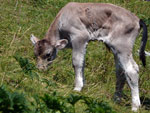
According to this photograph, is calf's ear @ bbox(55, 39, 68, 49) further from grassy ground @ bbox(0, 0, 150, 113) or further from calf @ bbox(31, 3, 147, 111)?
grassy ground @ bbox(0, 0, 150, 113)

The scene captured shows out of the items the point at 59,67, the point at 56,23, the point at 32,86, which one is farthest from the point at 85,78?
the point at 32,86

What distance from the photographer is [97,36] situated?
9.29 metres

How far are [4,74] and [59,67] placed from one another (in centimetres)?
331

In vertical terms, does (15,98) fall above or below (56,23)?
above

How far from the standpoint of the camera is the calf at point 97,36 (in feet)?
29.2

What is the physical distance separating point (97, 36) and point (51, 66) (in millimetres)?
1478

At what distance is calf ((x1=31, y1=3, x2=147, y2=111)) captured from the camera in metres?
8.91

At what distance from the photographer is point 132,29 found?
9055 mm

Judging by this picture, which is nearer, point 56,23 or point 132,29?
point 132,29

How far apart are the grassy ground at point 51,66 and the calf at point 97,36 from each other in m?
0.35

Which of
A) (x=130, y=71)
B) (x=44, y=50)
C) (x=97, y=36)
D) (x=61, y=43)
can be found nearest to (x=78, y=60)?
(x=61, y=43)

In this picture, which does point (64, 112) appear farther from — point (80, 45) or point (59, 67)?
point (59, 67)

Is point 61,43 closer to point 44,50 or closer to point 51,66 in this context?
point 44,50

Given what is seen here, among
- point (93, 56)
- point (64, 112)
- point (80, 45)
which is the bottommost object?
point (93, 56)
